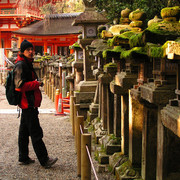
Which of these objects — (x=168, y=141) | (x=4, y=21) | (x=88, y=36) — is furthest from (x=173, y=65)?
(x=4, y=21)

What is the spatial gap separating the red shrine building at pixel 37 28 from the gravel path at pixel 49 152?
15296 mm

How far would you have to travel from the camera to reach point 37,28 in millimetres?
24531

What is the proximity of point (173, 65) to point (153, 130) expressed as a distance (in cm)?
82

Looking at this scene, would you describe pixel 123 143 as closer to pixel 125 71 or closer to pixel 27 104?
pixel 125 71

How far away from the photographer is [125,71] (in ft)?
14.1

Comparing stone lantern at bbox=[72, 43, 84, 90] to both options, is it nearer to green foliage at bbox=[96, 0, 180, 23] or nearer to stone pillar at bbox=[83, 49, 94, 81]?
stone pillar at bbox=[83, 49, 94, 81]

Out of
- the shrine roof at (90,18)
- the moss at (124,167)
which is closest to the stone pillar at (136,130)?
the moss at (124,167)

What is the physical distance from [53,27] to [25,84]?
2115 cm

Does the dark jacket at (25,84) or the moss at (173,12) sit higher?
the moss at (173,12)

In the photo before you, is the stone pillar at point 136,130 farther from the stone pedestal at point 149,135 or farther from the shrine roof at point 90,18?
the shrine roof at point 90,18

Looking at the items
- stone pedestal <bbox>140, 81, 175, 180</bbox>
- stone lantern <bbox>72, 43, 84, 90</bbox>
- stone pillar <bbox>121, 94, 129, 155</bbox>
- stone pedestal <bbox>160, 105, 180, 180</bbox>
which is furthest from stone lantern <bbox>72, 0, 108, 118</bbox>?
stone pedestal <bbox>160, 105, 180, 180</bbox>

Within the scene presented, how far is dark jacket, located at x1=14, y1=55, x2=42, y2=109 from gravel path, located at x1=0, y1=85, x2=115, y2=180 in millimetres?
984

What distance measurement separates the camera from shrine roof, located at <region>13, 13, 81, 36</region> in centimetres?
2381

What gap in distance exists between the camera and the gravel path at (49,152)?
4.59 metres
